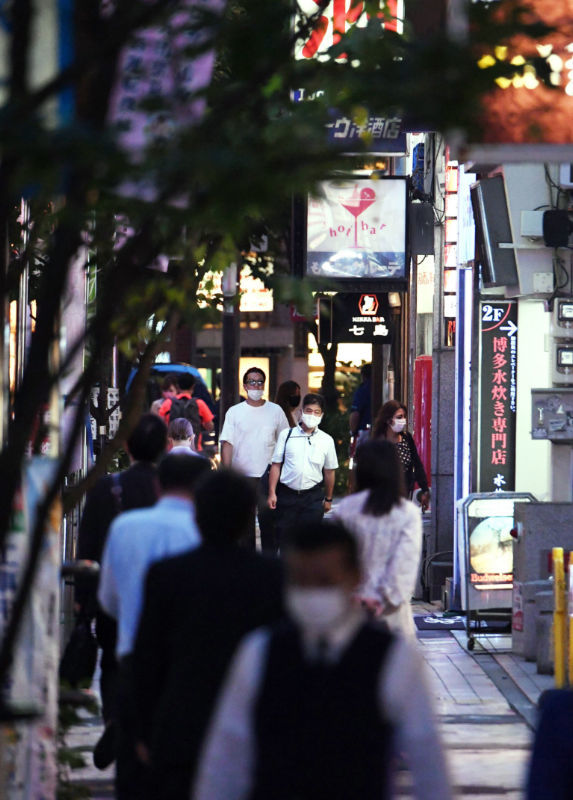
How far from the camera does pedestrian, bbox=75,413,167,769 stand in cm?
734

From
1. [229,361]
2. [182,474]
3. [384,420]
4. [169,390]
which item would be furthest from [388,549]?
[229,361]

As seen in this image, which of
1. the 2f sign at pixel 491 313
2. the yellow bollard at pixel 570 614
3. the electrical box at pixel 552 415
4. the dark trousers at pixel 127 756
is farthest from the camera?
the 2f sign at pixel 491 313

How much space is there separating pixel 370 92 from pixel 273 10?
685mm

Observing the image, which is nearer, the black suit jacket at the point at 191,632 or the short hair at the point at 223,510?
the black suit jacket at the point at 191,632

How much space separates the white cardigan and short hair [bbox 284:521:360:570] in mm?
3811

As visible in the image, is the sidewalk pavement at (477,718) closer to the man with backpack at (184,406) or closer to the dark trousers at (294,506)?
the dark trousers at (294,506)

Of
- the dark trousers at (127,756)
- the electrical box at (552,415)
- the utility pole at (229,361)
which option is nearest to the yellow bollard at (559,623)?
the electrical box at (552,415)

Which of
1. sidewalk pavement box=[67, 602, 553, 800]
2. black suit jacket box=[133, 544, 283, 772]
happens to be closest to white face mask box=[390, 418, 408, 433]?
sidewalk pavement box=[67, 602, 553, 800]

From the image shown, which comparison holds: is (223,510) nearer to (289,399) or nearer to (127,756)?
(127,756)

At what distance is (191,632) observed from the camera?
4223 mm

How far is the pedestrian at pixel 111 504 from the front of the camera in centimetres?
734

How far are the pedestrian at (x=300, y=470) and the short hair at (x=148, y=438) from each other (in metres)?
6.27

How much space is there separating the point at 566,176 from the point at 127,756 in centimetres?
898

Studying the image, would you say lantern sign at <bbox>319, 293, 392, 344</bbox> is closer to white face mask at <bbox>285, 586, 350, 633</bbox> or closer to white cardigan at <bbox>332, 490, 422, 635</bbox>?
white cardigan at <bbox>332, 490, 422, 635</bbox>
